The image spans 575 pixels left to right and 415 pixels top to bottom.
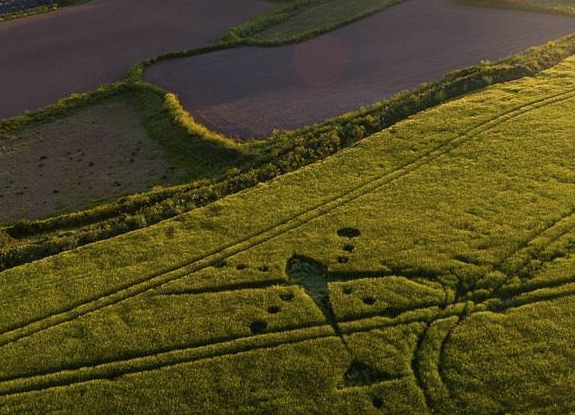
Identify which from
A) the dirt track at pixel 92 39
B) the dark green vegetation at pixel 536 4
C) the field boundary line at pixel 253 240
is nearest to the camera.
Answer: the field boundary line at pixel 253 240

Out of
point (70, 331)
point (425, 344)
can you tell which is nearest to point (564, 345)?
point (425, 344)

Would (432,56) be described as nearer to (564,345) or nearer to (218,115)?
(218,115)

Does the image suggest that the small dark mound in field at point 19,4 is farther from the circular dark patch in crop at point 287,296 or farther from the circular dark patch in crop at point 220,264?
the circular dark patch in crop at point 287,296

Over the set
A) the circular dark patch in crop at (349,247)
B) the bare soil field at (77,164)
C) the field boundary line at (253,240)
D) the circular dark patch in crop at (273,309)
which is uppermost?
the bare soil field at (77,164)

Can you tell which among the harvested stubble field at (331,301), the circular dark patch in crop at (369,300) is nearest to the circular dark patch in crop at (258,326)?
the harvested stubble field at (331,301)

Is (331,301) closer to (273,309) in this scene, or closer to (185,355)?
(273,309)

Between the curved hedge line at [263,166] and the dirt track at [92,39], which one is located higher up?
the dirt track at [92,39]

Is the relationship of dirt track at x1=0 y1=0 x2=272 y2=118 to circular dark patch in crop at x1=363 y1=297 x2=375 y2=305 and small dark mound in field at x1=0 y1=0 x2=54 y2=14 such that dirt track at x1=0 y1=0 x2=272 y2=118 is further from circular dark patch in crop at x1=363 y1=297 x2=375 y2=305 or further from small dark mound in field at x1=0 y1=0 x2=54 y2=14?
circular dark patch in crop at x1=363 y1=297 x2=375 y2=305
